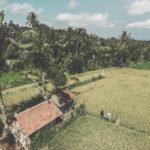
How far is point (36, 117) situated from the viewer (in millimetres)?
34188

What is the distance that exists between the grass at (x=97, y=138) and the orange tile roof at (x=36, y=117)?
7.24ft

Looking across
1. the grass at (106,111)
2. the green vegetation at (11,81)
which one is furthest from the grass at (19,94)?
the green vegetation at (11,81)

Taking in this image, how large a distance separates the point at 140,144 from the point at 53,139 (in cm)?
935

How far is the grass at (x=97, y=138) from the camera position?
101 feet

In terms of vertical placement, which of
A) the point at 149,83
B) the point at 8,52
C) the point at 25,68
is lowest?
the point at 149,83

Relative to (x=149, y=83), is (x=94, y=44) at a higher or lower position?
higher

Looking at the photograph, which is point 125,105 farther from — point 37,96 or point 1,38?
point 1,38

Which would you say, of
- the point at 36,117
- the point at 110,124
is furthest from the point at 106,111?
the point at 36,117

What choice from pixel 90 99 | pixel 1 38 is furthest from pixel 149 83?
pixel 1 38

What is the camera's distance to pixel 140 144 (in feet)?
104

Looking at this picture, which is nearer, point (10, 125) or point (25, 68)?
point (10, 125)

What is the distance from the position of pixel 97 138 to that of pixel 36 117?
24.2 feet

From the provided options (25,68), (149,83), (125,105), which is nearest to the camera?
(25,68)

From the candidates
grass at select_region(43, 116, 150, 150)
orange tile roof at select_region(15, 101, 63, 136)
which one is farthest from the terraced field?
orange tile roof at select_region(15, 101, 63, 136)
